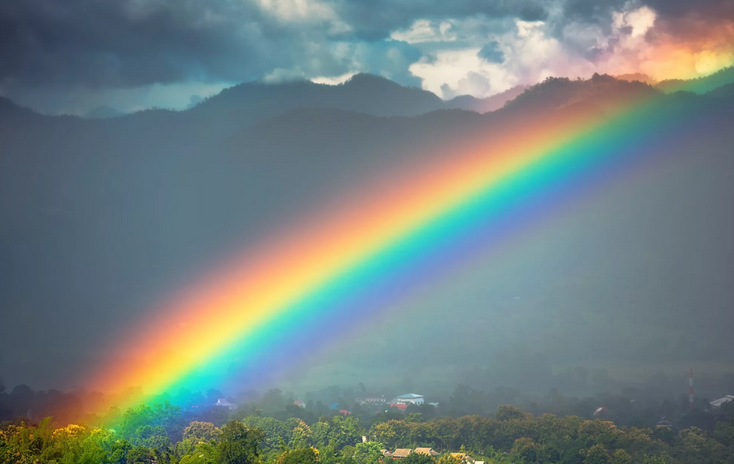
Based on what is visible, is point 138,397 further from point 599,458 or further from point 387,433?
point 599,458

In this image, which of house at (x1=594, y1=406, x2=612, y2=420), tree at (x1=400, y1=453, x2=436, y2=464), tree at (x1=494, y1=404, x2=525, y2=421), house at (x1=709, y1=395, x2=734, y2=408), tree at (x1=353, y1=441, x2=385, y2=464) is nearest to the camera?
tree at (x1=400, y1=453, x2=436, y2=464)

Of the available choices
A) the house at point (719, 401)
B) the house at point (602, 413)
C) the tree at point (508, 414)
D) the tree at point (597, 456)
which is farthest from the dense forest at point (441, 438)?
the house at point (719, 401)

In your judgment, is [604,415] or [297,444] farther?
[604,415]

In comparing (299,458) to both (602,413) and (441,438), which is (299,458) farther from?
(602,413)

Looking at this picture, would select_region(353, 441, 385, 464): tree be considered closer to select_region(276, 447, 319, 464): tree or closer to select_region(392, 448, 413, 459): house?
select_region(392, 448, 413, 459): house

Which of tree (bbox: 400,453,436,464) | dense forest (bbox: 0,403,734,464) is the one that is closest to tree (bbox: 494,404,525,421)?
dense forest (bbox: 0,403,734,464)

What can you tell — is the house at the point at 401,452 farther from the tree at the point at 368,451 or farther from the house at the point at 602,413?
the house at the point at 602,413

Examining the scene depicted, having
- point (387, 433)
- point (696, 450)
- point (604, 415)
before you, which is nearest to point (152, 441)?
point (387, 433)

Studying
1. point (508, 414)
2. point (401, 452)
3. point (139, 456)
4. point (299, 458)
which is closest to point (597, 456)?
point (401, 452)
